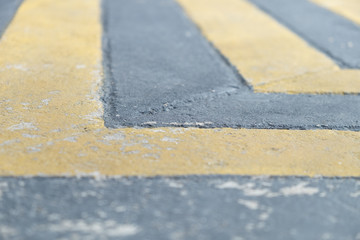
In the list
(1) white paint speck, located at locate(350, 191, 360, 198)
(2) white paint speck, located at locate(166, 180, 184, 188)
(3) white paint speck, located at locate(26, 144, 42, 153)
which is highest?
(3) white paint speck, located at locate(26, 144, 42, 153)

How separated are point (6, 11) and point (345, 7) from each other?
311 centimetres

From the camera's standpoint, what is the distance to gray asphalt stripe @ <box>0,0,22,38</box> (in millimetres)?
3795

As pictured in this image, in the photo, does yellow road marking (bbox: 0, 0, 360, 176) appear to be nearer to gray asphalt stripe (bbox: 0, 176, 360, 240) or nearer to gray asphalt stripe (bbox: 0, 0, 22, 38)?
gray asphalt stripe (bbox: 0, 176, 360, 240)

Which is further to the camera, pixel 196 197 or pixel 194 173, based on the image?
pixel 194 173

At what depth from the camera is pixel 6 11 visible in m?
4.22

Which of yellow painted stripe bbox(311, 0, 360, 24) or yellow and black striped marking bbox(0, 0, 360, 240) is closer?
yellow and black striped marking bbox(0, 0, 360, 240)

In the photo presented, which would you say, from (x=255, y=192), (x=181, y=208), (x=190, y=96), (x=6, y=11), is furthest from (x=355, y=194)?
(x=6, y=11)

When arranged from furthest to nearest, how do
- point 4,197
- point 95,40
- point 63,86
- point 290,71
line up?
point 95,40, point 290,71, point 63,86, point 4,197

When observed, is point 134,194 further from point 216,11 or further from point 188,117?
point 216,11

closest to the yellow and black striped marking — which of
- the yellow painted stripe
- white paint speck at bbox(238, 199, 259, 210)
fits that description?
white paint speck at bbox(238, 199, 259, 210)

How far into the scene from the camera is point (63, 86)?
2.67 meters

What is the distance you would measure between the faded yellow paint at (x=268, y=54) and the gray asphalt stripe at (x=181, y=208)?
107 centimetres

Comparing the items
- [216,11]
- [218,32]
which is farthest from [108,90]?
[216,11]

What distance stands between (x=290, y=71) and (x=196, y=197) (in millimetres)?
1596
